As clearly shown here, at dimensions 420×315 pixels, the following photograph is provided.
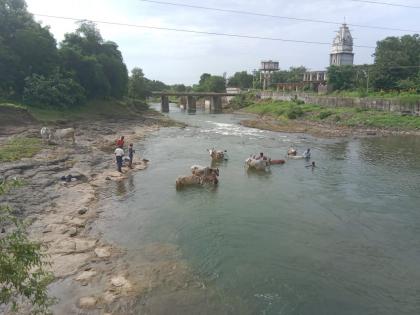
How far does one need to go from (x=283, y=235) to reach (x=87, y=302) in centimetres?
1016

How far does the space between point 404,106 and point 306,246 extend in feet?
188

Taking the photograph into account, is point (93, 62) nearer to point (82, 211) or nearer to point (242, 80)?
point (82, 211)

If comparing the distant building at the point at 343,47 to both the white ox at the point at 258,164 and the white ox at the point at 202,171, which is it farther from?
the white ox at the point at 202,171

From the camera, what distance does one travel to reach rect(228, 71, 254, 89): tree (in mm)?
174500

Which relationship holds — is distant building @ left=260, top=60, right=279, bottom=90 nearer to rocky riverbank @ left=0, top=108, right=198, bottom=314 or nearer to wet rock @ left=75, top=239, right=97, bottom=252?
rocky riverbank @ left=0, top=108, right=198, bottom=314

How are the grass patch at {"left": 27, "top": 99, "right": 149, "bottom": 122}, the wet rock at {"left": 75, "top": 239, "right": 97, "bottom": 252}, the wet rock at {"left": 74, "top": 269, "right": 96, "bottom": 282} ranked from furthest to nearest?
the grass patch at {"left": 27, "top": 99, "right": 149, "bottom": 122}
the wet rock at {"left": 75, "top": 239, "right": 97, "bottom": 252}
the wet rock at {"left": 74, "top": 269, "right": 96, "bottom": 282}

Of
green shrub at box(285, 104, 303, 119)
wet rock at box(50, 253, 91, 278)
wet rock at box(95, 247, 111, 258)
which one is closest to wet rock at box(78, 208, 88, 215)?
wet rock at box(95, 247, 111, 258)

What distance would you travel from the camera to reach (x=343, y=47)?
157m

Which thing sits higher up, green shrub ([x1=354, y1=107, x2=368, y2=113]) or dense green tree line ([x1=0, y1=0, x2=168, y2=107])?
dense green tree line ([x1=0, y1=0, x2=168, y2=107])

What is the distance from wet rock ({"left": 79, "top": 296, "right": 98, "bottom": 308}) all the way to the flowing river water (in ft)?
5.80

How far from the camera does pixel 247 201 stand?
25.5m

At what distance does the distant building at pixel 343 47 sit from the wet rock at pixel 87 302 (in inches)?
6209

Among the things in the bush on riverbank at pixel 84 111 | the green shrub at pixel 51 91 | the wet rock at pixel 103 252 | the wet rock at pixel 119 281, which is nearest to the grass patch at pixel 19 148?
the bush on riverbank at pixel 84 111

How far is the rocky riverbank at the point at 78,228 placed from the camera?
14.1m
